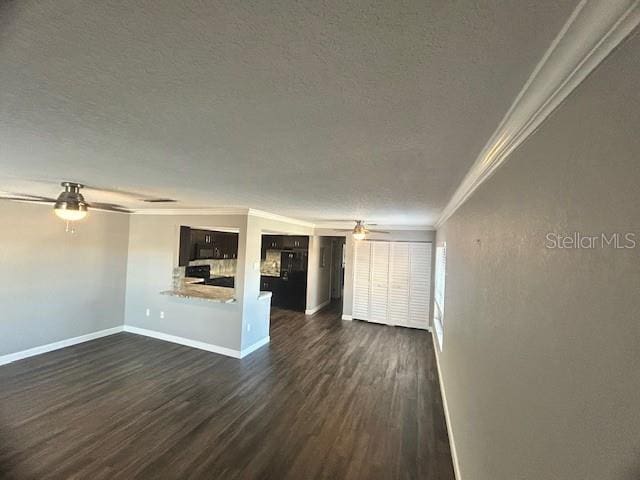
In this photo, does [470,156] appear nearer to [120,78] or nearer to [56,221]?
[120,78]

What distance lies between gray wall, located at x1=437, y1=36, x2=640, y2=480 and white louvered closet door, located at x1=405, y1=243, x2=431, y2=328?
5070mm

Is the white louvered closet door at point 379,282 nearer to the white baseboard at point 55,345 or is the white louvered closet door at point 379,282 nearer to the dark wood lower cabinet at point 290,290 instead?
the dark wood lower cabinet at point 290,290

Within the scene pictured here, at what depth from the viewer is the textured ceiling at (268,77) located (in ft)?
2.07

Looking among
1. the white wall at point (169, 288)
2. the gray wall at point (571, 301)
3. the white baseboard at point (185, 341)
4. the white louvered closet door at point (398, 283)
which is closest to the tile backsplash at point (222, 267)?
the white wall at point (169, 288)

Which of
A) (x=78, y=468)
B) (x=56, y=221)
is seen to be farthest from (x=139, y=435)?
(x=56, y=221)

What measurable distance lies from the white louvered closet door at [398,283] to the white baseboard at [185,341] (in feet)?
11.9

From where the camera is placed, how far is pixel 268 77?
0.88 metres

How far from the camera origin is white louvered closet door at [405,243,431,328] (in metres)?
6.37

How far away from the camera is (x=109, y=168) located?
2.12 meters

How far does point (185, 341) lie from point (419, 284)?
4806 mm

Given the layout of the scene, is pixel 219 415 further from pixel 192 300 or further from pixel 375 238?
pixel 375 238

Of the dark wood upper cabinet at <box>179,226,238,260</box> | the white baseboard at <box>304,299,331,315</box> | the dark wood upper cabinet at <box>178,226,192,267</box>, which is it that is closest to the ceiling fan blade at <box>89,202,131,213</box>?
the dark wood upper cabinet at <box>178,226,192,267</box>

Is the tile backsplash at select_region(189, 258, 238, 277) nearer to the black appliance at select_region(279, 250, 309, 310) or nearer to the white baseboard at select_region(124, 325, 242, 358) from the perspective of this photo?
the black appliance at select_region(279, 250, 309, 310)

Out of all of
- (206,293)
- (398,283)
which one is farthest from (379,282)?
(206,293)
